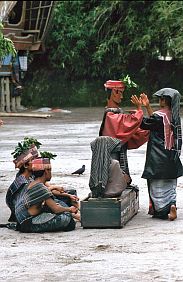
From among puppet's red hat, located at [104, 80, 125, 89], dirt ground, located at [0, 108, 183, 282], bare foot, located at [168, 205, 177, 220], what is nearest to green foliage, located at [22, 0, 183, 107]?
dirt ground, located at [0, 108, 183, 282]

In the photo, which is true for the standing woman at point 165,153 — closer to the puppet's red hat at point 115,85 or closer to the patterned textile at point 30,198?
the puppet's red hat at point 115,85

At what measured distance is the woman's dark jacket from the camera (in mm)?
9062

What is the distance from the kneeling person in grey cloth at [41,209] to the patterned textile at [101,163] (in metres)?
0.38

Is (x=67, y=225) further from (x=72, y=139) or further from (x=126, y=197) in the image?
(x=72, y=139)

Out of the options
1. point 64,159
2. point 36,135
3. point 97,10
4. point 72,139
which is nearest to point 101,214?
point 64,159

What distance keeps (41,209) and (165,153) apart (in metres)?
1.53

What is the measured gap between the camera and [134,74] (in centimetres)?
2961

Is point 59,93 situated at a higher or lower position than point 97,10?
lower

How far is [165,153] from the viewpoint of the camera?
909 cm

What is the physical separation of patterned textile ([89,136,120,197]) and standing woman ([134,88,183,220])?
0.47 metres

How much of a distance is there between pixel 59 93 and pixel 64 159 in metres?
15.1

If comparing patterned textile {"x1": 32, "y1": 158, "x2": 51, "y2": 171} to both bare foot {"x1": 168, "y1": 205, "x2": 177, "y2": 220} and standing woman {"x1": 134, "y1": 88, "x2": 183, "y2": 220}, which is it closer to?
standing woman {"x1": 134, "y1": 88, "x2": 183, "y2": 220}

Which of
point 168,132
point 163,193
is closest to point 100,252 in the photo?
point 163,193

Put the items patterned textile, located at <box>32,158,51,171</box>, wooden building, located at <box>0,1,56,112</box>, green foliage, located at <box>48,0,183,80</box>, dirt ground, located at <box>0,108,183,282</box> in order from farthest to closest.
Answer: green foliage, located at <box>48,0,183,80</box>, wooden building, located at <box>0,1,56,112</box>, patterned textile, located at <box>32,158,51,171</box>, dirt ground, located at <box>0,108,183,282</box>
